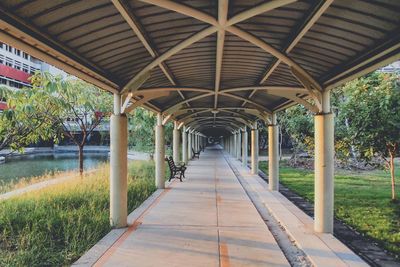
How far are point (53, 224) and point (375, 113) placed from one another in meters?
9.14

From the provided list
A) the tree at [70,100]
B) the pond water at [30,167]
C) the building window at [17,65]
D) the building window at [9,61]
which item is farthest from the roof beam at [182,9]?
the building window at [17,65]

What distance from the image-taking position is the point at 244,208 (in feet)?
32.8

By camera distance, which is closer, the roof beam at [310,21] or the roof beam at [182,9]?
the roof beam at [182,9]

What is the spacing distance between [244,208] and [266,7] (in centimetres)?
689

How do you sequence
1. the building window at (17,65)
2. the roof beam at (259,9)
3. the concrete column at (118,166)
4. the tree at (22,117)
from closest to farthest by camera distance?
1. the roof beam at (259,9)
2. the concrete column at (118,166)
3. the tree at (22,117)
4. the building window at (17,65)

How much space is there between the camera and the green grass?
5863 mm

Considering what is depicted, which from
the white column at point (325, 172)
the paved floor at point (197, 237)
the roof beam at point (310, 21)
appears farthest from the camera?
the white column at point (325, 172)

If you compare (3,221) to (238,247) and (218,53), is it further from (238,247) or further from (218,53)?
(218,53)

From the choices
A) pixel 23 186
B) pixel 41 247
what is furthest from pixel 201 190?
pixel 41 247

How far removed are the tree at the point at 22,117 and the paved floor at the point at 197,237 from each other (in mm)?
4006

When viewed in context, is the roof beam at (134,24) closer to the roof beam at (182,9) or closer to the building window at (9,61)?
the roof beam at (182,9)

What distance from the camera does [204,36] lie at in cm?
536

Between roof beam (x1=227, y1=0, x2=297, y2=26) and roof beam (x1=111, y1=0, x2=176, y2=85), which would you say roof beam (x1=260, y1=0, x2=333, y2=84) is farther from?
roof beam (x1=111, y1=0, x2=176, y2=85)

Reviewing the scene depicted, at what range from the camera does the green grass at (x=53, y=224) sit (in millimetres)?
5863
